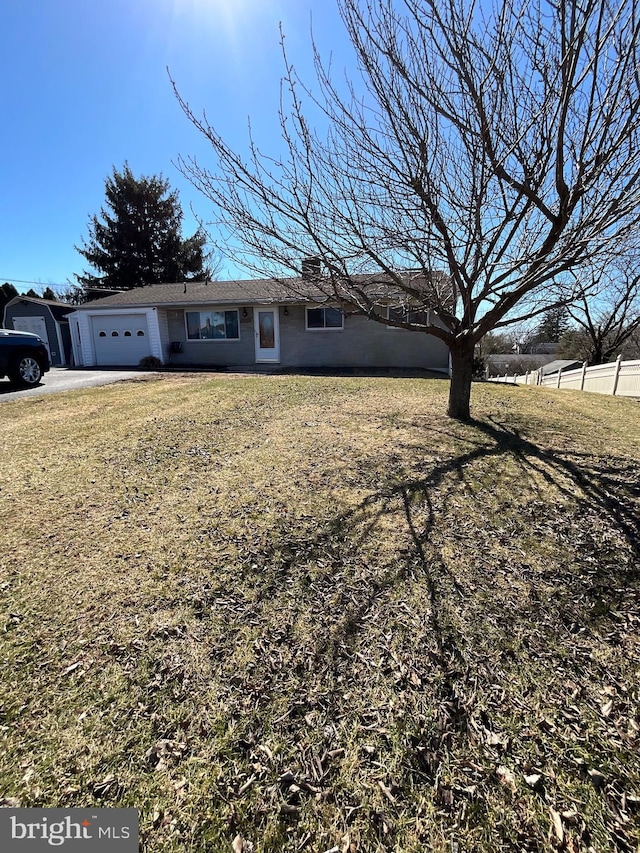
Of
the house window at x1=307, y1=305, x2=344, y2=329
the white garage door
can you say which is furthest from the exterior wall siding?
the white garage door

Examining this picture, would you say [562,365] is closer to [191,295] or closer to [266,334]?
[266,334]

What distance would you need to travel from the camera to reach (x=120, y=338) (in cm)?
1566

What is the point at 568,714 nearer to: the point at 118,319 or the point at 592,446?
the point at 592,446

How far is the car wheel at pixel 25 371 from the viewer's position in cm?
905

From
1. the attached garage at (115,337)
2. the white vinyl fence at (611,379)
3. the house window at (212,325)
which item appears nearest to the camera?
the white vinyl fence at (611,379)

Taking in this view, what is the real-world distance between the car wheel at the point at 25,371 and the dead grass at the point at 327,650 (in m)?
6.03

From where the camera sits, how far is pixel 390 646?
6.90ft

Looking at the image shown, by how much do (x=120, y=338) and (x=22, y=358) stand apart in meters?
6.85

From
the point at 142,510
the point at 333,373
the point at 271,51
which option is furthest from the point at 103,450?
the point at 333,373

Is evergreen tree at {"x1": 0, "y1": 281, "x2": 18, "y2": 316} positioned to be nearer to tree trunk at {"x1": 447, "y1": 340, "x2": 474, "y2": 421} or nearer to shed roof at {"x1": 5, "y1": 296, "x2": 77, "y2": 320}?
shed roof at {"x1": 5, "y1": 296, "x2": 77, "y2": 320}

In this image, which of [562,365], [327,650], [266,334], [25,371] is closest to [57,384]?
[25,371]

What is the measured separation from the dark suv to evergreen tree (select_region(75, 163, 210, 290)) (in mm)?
21930

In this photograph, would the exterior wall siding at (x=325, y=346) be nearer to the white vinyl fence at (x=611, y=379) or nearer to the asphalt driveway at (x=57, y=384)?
the white vinyl fence at (x=611, y=379)

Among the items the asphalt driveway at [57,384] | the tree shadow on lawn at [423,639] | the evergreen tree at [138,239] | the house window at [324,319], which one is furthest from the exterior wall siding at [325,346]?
the evergreen tree at [138,239]
